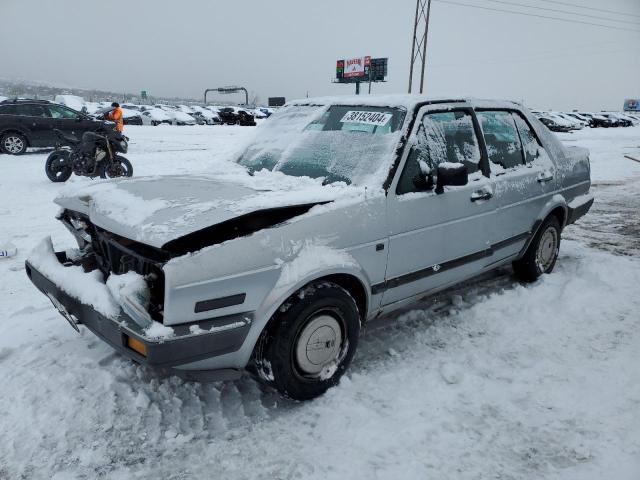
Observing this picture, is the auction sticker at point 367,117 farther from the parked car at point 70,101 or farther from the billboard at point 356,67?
the billboard at point 356,67

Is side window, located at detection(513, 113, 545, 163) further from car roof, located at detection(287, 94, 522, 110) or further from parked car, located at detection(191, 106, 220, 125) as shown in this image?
parked car, located at detection(191, 106, 220, 125)

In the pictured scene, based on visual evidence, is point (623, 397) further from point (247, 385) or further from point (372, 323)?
point (247, 385)

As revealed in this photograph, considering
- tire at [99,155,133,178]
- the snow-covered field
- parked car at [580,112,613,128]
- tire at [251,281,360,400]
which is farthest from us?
parked car at [580,112,613,128]

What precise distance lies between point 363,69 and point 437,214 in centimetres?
6605

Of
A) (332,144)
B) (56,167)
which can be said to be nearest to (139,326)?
(332,144)

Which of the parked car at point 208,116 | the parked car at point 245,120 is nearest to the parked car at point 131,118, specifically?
the parked car at point 208,116

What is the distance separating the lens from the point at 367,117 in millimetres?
3484

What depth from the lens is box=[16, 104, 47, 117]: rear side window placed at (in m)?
13.2

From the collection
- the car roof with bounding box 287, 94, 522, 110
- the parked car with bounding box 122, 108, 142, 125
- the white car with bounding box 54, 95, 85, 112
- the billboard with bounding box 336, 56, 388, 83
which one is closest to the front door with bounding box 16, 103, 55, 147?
the car roof with bounding box 287, 94, 522, 110

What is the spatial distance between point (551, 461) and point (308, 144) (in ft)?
8.15

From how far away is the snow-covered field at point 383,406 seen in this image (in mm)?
2383

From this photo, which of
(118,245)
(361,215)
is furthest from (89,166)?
(361,215)

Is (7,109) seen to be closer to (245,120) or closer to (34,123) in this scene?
(34,123)

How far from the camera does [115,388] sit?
9.54ft
